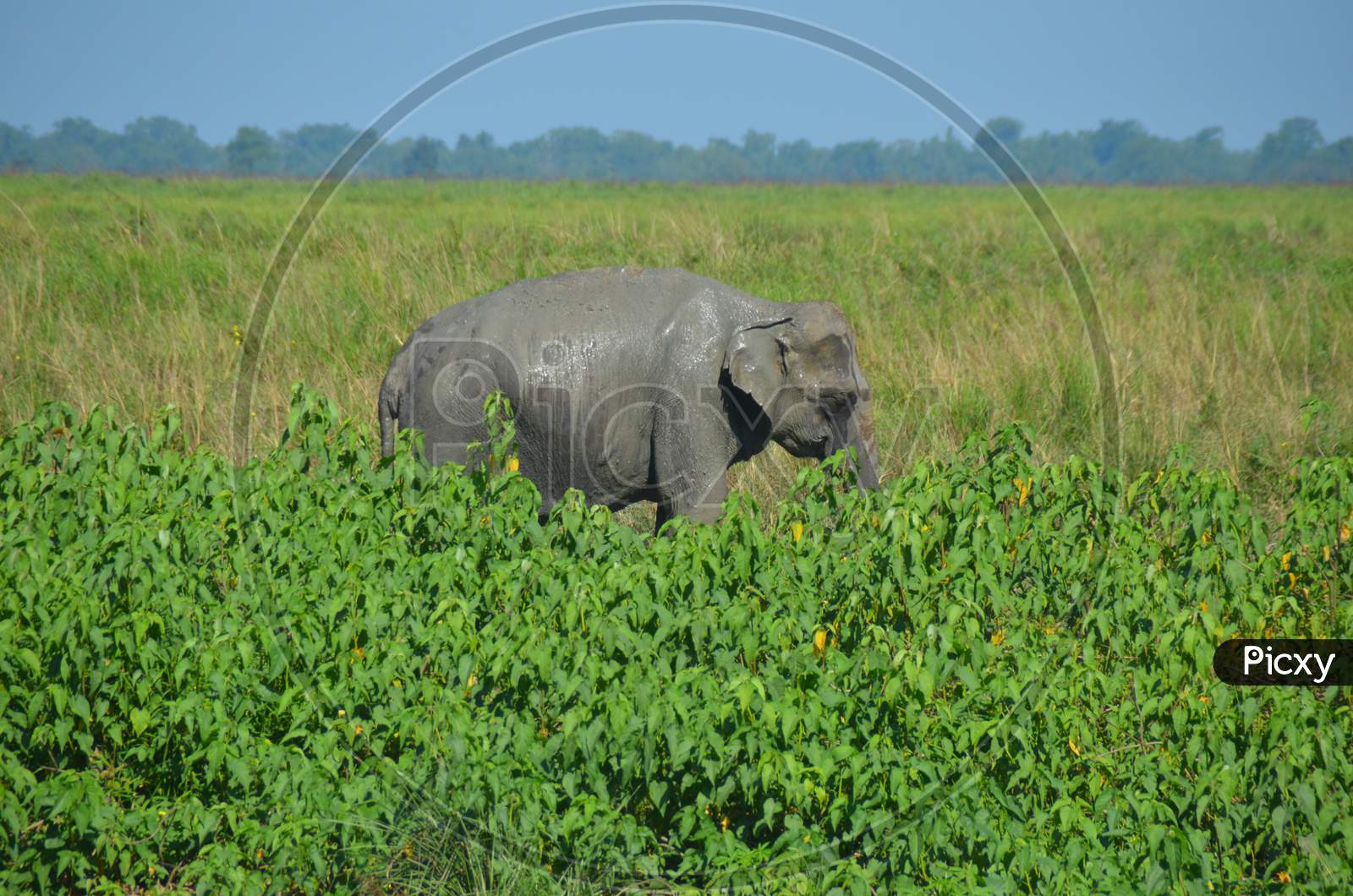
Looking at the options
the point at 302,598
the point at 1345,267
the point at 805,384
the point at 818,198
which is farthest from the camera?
the point at 818,198

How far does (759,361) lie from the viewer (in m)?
7.03

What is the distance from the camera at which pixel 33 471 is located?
5.74 metres

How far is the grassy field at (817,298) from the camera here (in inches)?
403

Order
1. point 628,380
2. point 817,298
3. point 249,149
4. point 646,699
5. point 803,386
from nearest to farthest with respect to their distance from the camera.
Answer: point 646,699, point 628,380, point 803,386, point 817,298, point 249,149

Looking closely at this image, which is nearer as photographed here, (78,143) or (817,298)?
(817,298)

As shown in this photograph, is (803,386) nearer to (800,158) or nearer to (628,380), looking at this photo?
(628,380)

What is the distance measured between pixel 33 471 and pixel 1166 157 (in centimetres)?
6626

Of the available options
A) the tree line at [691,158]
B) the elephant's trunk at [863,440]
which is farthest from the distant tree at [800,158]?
the elephant's trunk at [863,440]

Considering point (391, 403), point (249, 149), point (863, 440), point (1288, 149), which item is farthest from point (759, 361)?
point (1288, 149)

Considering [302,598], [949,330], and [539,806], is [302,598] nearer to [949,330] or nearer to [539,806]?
[539,806]

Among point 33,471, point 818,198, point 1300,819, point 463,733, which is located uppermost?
point 818,198

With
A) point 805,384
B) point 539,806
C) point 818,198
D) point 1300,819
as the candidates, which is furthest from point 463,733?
point 818,198

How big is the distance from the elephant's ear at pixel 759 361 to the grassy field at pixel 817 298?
167cm

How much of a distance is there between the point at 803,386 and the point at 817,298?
629 centimetres
